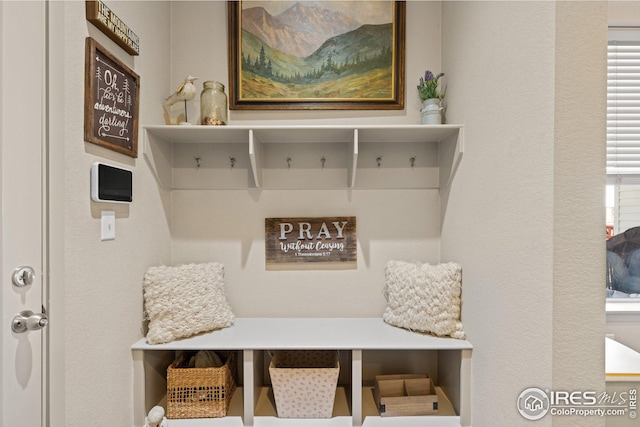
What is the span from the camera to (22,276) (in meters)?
0.94

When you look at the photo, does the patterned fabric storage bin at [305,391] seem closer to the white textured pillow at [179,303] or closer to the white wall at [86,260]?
the white textured pillow at [179,303]

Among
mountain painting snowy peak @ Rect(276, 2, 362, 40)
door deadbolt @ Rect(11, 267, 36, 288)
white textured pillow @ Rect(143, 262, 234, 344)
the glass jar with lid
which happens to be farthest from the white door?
mountain painting snowy peak @ Rect(276, 2, 362, 40)

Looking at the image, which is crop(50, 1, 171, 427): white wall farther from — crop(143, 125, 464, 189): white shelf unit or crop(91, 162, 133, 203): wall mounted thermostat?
crop(143, 125, 464, 189): white shelf unit

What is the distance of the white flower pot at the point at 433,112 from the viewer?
5.59 ft

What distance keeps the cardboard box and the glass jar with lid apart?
1610 mm

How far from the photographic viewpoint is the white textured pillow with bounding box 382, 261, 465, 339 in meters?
1.53

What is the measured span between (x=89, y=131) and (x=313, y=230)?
114 centimetres

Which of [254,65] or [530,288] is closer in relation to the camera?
[530,288]

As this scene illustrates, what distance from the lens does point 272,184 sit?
1885 mm

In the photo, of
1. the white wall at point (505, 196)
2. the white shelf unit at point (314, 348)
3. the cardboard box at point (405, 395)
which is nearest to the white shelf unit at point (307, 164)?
the white wall at point (505, 196)

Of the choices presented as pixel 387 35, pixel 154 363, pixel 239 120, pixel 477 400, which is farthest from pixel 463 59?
pixel 154 363

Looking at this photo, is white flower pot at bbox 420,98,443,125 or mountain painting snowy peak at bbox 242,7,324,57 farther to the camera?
mountain painting snowy peak at bbox 242,7,324,57

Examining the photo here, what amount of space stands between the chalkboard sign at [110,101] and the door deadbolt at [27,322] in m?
0.60

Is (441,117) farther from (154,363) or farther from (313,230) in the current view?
(154,363)
